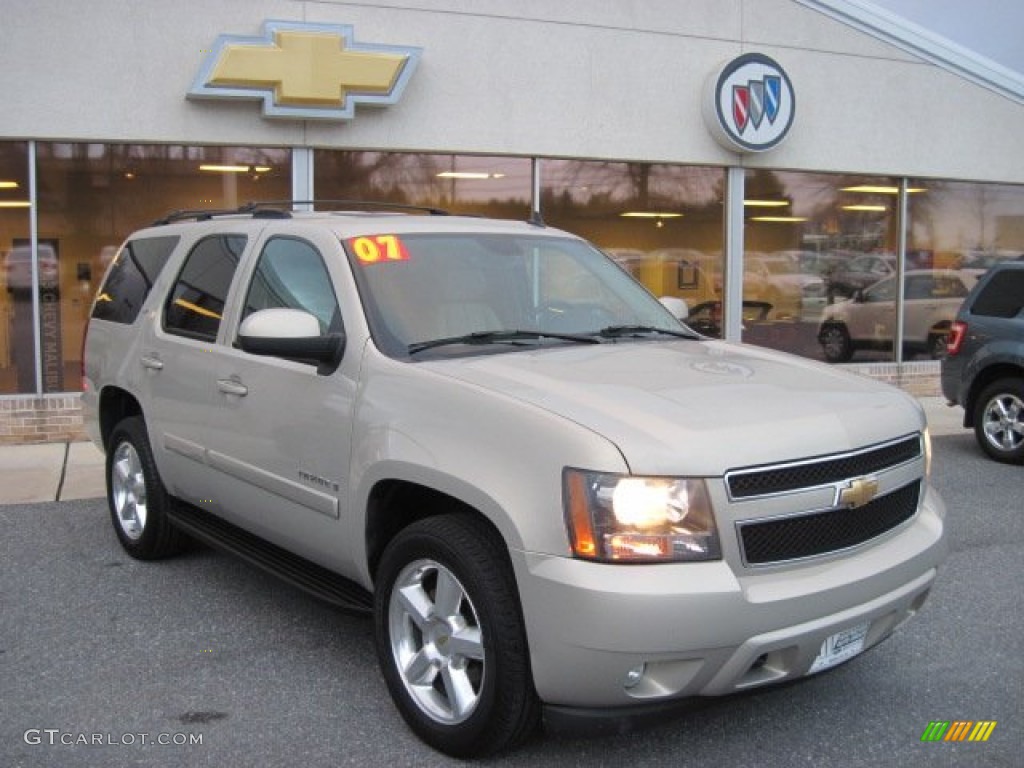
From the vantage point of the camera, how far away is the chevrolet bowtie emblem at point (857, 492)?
3.25 meters

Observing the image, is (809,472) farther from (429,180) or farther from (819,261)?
(819,261)

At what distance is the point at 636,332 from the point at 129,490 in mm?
3109

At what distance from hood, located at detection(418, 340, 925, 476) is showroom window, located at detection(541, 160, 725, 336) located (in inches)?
312

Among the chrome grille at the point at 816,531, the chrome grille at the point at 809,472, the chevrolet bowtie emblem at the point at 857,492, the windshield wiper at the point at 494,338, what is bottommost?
the chrome grille at the point at 816,531

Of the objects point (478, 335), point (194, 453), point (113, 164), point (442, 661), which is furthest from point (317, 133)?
point (442, 661)

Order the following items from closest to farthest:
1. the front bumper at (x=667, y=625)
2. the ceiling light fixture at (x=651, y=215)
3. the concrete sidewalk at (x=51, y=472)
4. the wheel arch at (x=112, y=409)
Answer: the front bumper at (x=667, y=625)
the wheel arch at (x=112, y=409)
the concrete sidewalk at (x=51, y=472)
the ceiling light fixture at (x=651, y=215)

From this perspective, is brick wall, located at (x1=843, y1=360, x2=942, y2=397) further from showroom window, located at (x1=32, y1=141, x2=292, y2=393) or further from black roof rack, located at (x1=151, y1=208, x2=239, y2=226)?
black roof rack, located at (x1=151, y1=208, x2=239, y2=226)

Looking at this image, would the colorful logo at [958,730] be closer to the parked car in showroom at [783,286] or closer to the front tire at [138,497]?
the front tire at [138,497]

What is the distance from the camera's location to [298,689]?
4.02 m

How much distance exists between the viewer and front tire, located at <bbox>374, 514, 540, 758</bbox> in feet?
10.3

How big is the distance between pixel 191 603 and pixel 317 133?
6.51 meters

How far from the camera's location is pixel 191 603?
5.02m

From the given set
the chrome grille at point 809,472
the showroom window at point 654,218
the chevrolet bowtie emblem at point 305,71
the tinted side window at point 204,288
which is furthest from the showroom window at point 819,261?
the chrome grille at point 809,472

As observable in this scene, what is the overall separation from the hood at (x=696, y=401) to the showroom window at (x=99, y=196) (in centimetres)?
737
